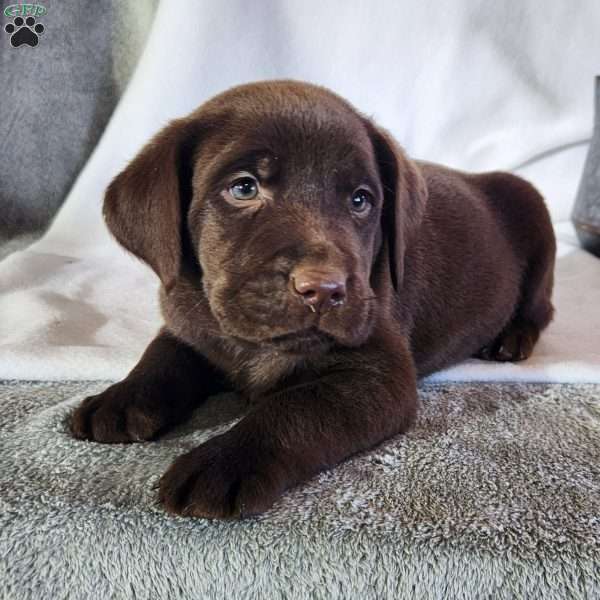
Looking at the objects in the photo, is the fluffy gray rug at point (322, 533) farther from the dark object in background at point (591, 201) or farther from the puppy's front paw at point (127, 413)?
the dark object in background at point (591, 201)

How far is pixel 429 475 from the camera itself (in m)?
1.74

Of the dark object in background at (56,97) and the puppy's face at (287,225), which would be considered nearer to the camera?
the puppy's face at (287,225)

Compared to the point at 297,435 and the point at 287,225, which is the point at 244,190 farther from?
the point at 297,435

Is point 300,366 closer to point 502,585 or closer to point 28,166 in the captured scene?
point 502,585

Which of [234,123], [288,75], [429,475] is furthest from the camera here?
[288,75]

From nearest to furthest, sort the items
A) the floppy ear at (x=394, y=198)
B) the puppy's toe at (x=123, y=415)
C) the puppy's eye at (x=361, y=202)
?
the puppy's toe at (x=123, y=415), the puppy's eye at (x=361, y=202), the floppy ear at (x=394, y=198)

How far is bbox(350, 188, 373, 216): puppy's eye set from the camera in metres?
1.96

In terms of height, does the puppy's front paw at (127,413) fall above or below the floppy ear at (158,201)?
below

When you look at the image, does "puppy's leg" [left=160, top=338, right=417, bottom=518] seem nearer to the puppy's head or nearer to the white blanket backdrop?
the puppy's head

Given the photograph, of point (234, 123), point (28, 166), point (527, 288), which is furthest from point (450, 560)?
point (28, 166)

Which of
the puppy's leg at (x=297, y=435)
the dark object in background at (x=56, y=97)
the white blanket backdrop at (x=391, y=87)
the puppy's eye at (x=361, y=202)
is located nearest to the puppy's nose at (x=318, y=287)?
the puppy's leg at (x=297, y=435)

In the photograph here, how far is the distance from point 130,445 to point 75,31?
2898 mm

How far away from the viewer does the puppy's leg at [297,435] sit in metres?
1.50

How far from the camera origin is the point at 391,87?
4129mm
